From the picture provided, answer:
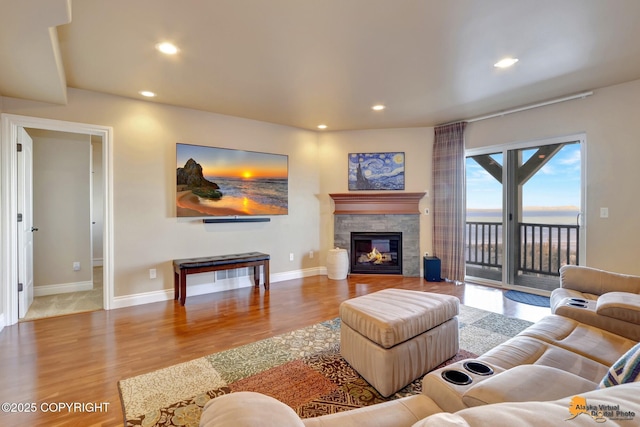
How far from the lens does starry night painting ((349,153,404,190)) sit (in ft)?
16.8

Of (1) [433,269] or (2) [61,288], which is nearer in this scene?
(2) [61,288]

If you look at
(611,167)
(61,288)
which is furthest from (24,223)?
(611,167)

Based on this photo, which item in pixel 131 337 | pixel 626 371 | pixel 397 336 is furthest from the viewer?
pixel 131 337

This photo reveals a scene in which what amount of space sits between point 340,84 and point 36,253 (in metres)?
4.61

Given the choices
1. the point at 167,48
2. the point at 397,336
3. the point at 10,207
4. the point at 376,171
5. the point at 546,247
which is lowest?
the point at 397,336

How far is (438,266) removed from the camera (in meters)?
4.76

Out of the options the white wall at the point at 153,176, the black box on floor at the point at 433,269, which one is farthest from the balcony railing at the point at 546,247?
the white wall at the point at 153,176

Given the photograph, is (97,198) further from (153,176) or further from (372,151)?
(372,151)

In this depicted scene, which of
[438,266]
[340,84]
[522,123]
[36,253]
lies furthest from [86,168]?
[522,123]

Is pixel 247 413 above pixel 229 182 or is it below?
below

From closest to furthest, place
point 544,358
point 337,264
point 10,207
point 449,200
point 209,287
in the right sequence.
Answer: point 544,358
point 10,207
point 209,287
point 449,200
point 337,264

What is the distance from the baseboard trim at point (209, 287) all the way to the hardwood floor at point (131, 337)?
0.38 feet

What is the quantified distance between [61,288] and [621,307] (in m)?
5.98

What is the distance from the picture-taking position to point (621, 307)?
175cm
